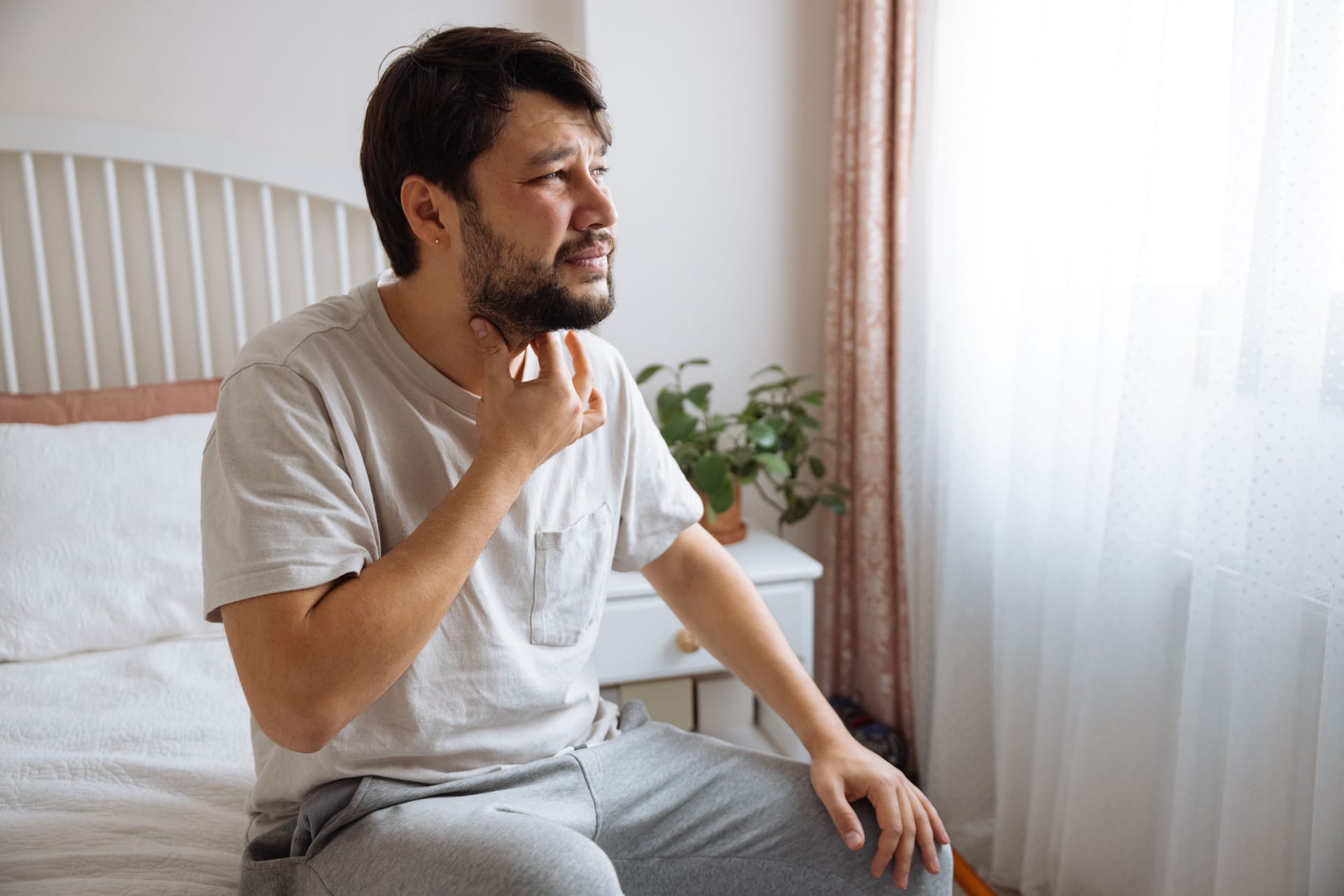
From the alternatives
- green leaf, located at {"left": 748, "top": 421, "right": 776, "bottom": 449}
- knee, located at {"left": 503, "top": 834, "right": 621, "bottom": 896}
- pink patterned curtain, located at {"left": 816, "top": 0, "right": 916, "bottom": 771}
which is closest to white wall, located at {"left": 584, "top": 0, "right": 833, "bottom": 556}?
pink patterned curtain, located at {"left": 816, "top": 0, "right": 916, "bottom": 771}

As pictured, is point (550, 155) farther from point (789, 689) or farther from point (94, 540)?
point (94, 540)

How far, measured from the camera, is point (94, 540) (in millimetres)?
1527

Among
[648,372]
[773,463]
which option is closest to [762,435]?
[773,463]

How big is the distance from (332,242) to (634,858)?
5.02 feet

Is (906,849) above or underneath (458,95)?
underneath

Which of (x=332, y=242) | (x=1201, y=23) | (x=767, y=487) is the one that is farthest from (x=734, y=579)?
(x=332, y=242)

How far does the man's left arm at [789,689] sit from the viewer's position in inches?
38.4

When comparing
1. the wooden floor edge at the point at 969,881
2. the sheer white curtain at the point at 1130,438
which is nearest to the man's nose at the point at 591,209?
the sheer white curtain at the point at 1130,438

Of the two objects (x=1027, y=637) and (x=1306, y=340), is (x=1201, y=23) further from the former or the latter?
(x=1027, y=637)

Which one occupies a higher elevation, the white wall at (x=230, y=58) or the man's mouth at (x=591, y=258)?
the white wall at (x=230, y=58)

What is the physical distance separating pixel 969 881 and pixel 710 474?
872 millimetres

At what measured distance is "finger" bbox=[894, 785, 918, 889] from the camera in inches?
37.8

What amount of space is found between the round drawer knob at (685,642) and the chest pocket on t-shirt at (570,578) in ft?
2.05

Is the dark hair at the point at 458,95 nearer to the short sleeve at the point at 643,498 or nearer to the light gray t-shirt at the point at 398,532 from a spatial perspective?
the light gray t-shirt at the point at 398,532
